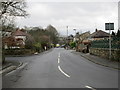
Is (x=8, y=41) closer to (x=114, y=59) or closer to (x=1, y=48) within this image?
(x=1, y=48)

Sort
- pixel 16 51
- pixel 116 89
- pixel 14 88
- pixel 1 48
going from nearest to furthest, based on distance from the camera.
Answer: pixel 116 89 → pixel 14 88 → pixel 1 48 → pixel 16 51

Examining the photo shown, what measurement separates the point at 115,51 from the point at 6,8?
1285cm

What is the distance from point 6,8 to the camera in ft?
69.0

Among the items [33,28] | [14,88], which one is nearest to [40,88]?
[14,88]

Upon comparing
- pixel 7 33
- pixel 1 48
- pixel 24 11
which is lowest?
pixel 1 48

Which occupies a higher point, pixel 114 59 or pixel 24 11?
pixel 24 11

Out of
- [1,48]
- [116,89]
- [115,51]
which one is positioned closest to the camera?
[116,89]

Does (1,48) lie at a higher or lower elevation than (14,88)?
higher

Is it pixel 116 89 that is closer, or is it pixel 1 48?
Answer: pixel 116 89

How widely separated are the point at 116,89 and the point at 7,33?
52.0ft

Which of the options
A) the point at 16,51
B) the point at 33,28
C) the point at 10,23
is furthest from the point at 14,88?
the point at 33,28

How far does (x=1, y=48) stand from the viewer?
63.5 feet

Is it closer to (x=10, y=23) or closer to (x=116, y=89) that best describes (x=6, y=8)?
(x=10, y=23)

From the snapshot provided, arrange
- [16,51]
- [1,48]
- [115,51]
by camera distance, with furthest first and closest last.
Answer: [16,51], [1,48], [115,51]
